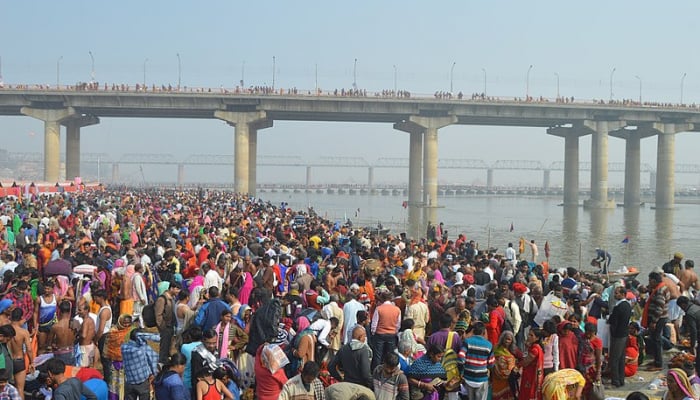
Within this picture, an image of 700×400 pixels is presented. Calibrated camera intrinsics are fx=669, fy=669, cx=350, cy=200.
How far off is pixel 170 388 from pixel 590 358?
5038mm

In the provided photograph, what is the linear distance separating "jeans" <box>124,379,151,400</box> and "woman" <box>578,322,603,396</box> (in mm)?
5257

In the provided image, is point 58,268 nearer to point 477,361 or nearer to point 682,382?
point 477,361

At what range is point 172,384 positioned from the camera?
268 inches

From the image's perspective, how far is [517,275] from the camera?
1376 centimetres

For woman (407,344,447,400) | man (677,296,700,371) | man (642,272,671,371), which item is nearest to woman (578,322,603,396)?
woman (407,344,447,400)

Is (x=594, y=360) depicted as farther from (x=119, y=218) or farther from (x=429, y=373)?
(x=119, y=218)

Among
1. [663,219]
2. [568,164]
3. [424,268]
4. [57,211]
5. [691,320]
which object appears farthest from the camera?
[568,164]

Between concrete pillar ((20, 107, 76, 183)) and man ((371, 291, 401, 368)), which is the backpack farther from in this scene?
concrete pillar ((20, 107, 76, 183))

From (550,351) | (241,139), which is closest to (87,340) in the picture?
(550,351)

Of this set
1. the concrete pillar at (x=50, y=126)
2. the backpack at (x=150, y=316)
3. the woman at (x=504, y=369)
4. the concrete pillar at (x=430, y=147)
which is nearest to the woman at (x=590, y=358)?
the woman at (x=504, y=369)

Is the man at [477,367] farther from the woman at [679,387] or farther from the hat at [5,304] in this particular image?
the hat at [5,304]

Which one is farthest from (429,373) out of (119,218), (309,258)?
(119,218)

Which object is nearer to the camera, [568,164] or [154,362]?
[154,362]

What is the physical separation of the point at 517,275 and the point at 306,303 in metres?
5.17
